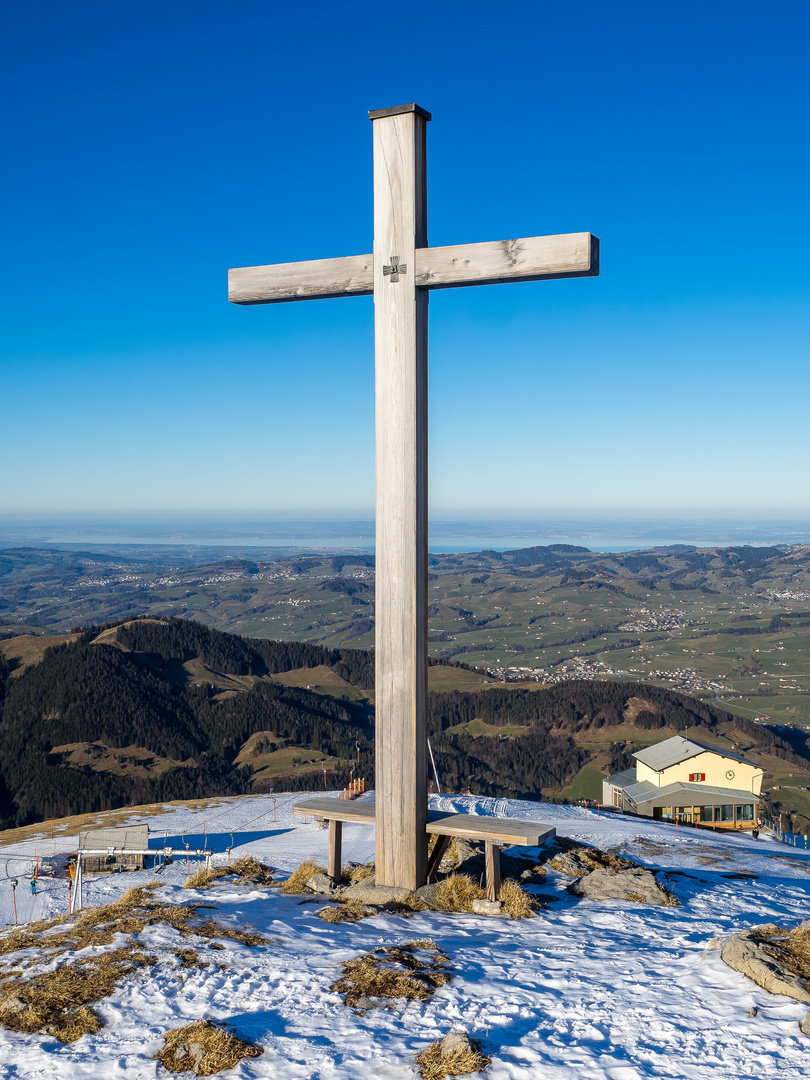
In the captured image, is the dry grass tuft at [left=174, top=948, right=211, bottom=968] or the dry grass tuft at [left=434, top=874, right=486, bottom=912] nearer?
the dry grass tuft at [left=174, top=948, right=211, bottom=968]

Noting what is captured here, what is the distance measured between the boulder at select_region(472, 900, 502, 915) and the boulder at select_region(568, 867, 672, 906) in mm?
1368

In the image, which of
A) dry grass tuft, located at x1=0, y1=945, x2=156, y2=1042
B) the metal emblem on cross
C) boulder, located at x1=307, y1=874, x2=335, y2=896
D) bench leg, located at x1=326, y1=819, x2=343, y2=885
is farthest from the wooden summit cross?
dry grass tuft, located at x1=0, y1=945, x2=156, y2=1042

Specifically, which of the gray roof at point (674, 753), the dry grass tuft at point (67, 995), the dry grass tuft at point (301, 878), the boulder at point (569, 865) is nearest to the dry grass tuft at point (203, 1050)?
the dry grass tuft at point (67, 995)

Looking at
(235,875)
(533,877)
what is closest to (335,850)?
(235,875)

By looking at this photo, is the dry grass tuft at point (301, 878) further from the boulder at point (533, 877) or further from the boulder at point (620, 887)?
the boulder at point (620, 887)

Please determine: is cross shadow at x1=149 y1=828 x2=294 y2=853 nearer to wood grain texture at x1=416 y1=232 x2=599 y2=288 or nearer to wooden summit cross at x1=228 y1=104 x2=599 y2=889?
wooden summit cross at x1=228 y1=104 x2=599 y2=889

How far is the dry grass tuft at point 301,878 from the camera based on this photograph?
8.65 metres

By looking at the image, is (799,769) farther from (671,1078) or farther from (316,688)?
(671,1078)

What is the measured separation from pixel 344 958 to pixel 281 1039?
1.32 metres

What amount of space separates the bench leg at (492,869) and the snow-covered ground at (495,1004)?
1.64ft

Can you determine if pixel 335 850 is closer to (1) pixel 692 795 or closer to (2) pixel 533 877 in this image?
(2) pixel 533 877

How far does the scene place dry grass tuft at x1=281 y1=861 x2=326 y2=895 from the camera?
8648 millimetres

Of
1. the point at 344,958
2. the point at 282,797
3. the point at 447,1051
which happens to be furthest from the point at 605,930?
the point at 282,797

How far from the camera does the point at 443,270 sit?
287 inches
